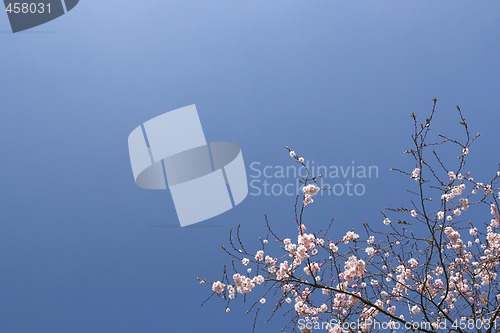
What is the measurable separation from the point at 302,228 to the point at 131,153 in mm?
6361

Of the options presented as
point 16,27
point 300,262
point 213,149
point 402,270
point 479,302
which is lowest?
point 479,302

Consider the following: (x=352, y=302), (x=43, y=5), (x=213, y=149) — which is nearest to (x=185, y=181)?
(x=213, y=149)

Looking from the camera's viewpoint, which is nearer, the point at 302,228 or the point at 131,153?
the point at 302,228

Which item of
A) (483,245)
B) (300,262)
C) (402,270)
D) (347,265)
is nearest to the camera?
(300,262)

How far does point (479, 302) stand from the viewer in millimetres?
5738

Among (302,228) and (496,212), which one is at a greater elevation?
(302,228)

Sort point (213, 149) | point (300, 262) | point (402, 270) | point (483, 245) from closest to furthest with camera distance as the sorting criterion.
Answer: point (300, 262) → point (402, 270) → point (483, 245) → point (213, 149)

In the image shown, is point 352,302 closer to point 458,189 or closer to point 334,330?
point 334,330

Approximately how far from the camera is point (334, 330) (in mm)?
5664

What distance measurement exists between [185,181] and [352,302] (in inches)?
216

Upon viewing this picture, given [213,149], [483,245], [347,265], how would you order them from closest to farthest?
[347,265]
[483,245]
[213,149]

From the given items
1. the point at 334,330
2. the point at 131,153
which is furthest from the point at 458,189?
the point at 131,153

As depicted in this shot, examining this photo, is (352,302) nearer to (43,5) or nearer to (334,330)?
(334,330)

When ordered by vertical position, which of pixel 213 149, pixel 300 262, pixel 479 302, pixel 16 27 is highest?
pixel 16 27
